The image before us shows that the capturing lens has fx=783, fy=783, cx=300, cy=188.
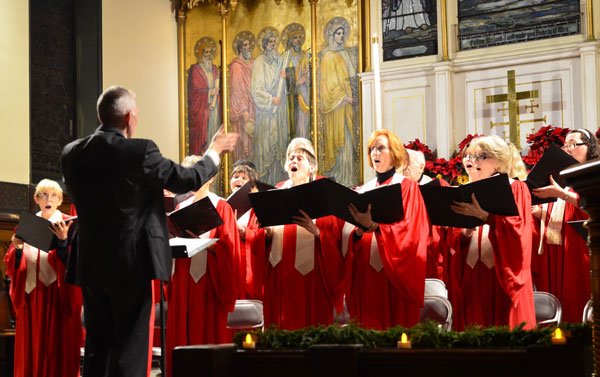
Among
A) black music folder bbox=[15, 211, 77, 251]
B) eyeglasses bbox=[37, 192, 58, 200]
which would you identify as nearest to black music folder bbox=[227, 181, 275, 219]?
black music folder bbox=[15, 211, 77, 251]

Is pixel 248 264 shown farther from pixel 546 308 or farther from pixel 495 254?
pixel 546 308

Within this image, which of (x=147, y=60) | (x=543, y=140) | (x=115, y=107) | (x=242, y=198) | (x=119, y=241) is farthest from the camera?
(x=147, y=60)

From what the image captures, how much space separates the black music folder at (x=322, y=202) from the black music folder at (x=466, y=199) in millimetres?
213

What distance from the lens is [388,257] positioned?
4.93 metres

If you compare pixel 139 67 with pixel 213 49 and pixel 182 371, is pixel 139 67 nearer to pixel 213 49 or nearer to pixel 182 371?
pixel 213 49

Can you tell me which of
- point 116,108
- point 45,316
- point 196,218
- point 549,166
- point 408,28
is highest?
point 408,28

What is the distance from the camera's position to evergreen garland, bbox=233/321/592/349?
8.21 feet

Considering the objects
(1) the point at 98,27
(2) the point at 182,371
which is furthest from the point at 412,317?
(1) the point at 98,27

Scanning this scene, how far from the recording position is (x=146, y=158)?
12.0 feet

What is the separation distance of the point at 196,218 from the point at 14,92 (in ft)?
15.4

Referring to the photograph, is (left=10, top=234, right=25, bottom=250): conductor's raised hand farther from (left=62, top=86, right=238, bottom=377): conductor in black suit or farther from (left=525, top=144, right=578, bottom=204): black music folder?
(left=525, top=144, right=578, bottom=204): black music folder

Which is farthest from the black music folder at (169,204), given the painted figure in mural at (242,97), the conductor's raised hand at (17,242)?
the painted figure in mural at (242,97)

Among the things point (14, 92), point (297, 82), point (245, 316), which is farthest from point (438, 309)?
point (14, 92)

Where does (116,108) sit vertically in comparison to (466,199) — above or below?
above
